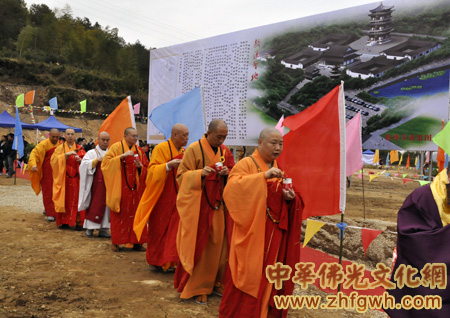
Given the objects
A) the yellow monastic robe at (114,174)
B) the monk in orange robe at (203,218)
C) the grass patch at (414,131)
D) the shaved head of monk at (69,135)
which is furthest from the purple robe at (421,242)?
the shaved head of monk at (69,135)

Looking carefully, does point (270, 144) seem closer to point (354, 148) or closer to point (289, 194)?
point (289, 194)

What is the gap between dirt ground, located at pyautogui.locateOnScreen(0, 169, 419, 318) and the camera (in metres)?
3.80

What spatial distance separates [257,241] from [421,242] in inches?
48.2

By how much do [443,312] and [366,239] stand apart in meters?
2.42

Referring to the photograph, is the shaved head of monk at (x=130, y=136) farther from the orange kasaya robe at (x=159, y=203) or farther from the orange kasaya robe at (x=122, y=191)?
the orange kasaya robe at (x=159, y=203)

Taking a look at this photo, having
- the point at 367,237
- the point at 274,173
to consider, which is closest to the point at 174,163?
the point at 274,173

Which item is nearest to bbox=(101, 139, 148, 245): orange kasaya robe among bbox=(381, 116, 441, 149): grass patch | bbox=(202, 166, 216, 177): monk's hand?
bbox=(202, 166, 216, 177): monk's hand

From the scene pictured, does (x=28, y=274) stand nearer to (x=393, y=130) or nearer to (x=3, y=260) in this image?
(x=3, y=260)

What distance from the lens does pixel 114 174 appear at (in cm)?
606

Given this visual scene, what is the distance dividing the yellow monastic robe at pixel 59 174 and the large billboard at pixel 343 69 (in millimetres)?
3842

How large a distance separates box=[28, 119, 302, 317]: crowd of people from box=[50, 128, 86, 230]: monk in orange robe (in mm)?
1433

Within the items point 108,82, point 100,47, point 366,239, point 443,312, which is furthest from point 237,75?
point 100,47

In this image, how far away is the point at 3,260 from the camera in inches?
210

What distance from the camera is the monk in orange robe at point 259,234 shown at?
3.19 metres
